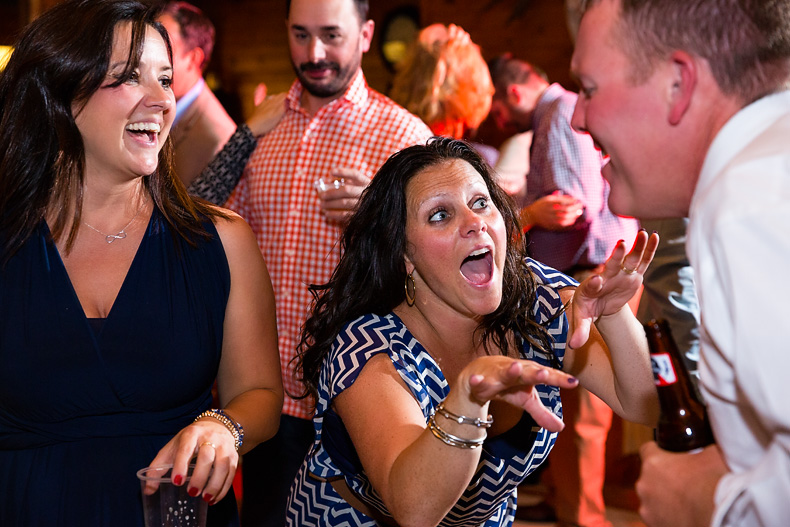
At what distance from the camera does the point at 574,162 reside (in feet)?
11.5

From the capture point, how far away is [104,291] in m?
1.84

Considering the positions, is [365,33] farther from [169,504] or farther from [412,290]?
[169,504]

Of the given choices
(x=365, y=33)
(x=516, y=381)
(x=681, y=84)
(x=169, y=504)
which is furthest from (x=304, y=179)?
(x=681, y=84)

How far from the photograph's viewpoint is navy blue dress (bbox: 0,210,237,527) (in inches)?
69.0

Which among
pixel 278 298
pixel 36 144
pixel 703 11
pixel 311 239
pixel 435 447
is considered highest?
pixel 703 11

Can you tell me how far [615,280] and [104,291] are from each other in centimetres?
110

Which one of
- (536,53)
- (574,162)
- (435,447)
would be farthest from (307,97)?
(536,53)

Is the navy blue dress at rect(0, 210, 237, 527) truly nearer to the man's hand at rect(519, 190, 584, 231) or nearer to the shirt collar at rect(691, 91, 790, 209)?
the shirt collar at rect(691, 91, 790, 209)

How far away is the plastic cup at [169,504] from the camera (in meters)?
1.42

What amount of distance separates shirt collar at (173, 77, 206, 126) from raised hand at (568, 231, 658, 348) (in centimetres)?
230

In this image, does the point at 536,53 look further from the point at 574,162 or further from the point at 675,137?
the point at 675,137

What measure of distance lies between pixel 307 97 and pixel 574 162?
1.17 m

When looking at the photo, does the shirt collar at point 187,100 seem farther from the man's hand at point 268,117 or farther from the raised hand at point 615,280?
the raised hand at point 615,280

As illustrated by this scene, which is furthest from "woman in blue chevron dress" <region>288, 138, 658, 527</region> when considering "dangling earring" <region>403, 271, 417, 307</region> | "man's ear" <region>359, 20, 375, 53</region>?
"man's ear" <region>359, 20, 375, 53</region>
